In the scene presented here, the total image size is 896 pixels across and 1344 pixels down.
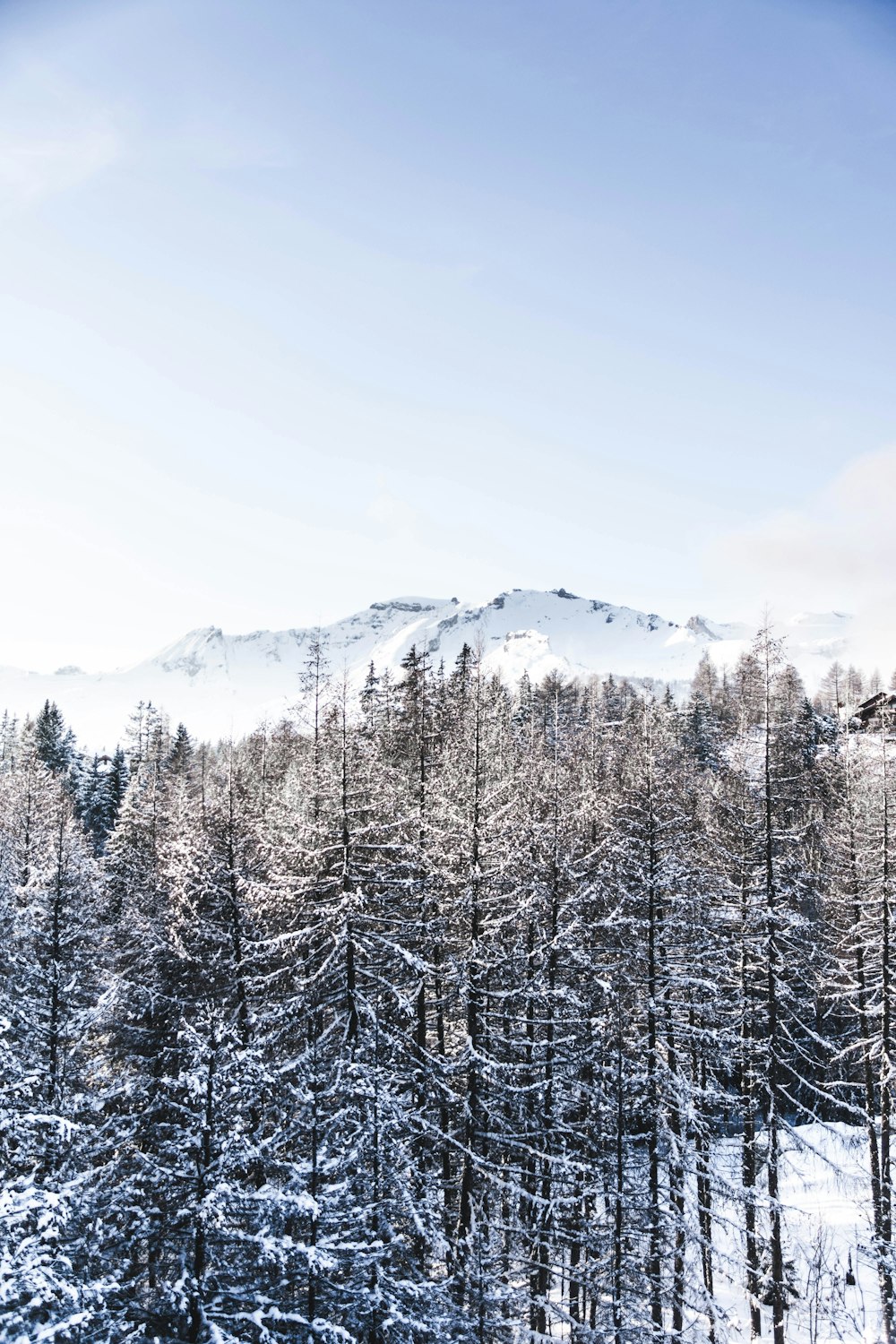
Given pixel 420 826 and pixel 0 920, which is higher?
pixel 420 826

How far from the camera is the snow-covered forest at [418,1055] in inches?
458

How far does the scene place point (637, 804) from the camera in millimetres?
17734

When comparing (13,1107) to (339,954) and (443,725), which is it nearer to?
(339,954)

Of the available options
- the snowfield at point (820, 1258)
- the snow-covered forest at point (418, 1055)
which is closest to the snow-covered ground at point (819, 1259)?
the snowfield at point (820, 1258)

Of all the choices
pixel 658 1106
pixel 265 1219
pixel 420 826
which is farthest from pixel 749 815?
pixel 265 1219

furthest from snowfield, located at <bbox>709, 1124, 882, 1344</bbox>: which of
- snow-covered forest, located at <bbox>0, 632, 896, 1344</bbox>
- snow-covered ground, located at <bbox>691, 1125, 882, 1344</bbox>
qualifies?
snow-covered forest, located at <bbox>0, 632, 896, 1344</bbox>

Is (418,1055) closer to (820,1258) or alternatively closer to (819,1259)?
(819,1259)

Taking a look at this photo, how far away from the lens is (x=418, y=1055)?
16.5 m

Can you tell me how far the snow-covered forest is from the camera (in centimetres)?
1163

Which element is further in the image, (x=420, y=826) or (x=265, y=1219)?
(x=420, y=826)

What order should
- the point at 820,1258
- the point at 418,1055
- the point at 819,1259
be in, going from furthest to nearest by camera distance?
the point at 820,1258 < the point at 819,1259 < the point at 418,1055

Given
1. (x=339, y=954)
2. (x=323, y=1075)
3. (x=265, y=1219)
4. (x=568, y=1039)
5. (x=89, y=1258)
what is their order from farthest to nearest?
(x=568, y=1039), (x=339, y=954), (x=323, y=1075), (x=265, y=1219), (x=89, y=1258)

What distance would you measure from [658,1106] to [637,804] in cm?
648

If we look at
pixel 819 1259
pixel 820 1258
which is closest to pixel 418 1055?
pixel 819 1259
